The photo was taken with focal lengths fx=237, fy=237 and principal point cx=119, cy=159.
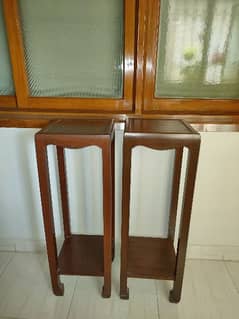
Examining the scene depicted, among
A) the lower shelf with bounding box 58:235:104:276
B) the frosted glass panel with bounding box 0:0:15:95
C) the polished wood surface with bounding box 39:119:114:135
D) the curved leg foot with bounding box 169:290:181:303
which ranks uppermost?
the frosted glass panel with bounding box 0:0:15:95

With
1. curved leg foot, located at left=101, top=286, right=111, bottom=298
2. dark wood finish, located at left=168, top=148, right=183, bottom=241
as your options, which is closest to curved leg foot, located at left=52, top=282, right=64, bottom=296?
curved leg foot, located at left=101, top=286, right=111, bottom=298

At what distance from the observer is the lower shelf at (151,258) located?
1.22 metres

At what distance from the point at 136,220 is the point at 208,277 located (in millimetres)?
547

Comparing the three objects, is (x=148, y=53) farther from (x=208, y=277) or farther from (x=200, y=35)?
(x=208, y=277)

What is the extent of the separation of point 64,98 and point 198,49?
28.8 inches

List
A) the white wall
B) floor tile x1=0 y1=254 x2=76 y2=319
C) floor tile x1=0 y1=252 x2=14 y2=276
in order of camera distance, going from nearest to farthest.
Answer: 1. floor tile x1=0 y1=254 x2=76 y2=319
2. the white wall
3. floor tile x1=0 y1=252 x2=14 y2=276

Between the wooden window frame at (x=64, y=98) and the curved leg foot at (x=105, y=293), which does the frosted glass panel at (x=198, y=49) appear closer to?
the wooden window frame at (x=64, y=98)

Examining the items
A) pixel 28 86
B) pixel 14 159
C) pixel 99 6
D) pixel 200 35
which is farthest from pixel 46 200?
pixel 200 35

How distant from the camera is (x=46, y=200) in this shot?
3.53 ft

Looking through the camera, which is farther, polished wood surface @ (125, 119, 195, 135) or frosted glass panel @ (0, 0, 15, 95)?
frosted glass panel @ (0, 0, 15, 95)

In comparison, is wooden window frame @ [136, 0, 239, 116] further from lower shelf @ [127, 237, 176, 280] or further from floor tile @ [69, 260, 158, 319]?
floor tile @ [69, 260, 158, 319]

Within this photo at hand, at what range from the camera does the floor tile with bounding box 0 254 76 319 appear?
4.01ft

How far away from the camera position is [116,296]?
1.30m

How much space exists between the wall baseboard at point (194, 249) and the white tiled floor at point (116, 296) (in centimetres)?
5
